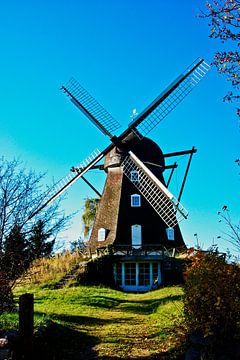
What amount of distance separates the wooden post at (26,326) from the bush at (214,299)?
9.05 ft

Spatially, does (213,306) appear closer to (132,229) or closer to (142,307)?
(142,307)

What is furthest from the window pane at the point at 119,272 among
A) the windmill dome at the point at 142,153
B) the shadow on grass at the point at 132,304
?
the shadow on grass at the point at 132,304

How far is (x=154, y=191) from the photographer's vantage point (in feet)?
83.6

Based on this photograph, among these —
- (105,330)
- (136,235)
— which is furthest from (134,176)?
(105,330)

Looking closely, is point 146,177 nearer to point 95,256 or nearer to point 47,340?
point 95,256

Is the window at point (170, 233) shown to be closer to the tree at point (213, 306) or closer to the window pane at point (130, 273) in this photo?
the window pane at point (130, 273)

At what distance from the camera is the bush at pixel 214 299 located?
23.2 ft

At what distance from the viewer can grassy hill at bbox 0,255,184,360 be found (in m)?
8.42

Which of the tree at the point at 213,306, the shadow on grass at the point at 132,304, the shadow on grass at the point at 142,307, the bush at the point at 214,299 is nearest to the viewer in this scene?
the tree at the point at 213,306

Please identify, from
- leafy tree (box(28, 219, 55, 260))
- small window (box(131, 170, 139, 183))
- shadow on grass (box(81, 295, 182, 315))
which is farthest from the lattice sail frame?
leafy tree (box(28, 219, 55, 260))

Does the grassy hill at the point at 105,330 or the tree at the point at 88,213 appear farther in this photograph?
the tree at the point at 88,213

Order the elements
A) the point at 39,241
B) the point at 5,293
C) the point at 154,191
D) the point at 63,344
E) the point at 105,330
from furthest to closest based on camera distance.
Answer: the point at 154,191 → the point at 105,330 → the point at 39,241 → the point at 63,344 → the point at 5,293

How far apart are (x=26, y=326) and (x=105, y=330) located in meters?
4.47

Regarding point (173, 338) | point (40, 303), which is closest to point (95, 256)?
point (40, 303)
